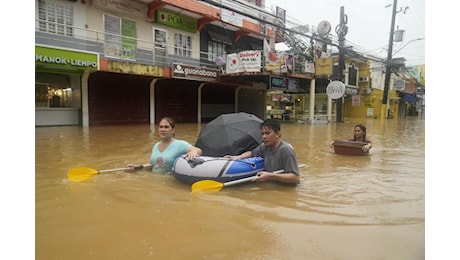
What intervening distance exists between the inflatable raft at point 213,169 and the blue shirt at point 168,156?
1.00 ft

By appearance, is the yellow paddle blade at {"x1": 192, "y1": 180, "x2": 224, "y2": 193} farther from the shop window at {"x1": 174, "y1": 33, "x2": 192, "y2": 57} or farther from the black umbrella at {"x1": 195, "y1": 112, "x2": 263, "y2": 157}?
the shop window at {"x1": 174, "y1": 33, "x2": 192, "y2": 57}

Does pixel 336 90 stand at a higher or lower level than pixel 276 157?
higher

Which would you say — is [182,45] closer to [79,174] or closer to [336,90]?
[336,90]

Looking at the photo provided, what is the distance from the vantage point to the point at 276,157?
442 centimetres

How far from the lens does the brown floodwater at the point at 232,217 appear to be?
7.57 ft

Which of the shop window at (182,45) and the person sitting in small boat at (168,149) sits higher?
the shop window at (182,45)

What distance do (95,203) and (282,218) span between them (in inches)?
78.5

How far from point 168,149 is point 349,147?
14.9 ft

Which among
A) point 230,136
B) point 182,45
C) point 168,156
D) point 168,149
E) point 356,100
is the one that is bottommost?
point 168,156

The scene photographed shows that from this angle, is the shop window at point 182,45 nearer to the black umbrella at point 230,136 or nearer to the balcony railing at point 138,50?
the balcony railing at point 138,50

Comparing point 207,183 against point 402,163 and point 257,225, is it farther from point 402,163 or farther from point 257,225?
point 402,163

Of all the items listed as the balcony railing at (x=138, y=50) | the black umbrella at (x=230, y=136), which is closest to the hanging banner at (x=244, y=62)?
the balcony railing at (x=138, y=50)

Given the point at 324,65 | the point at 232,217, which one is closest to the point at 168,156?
the point at 232,217

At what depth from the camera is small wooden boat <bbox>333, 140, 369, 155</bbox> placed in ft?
24.3
